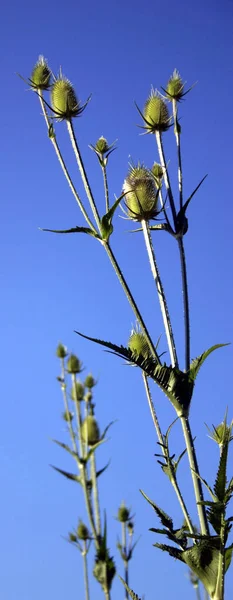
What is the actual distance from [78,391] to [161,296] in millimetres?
4859

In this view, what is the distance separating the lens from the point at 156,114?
5.21 m

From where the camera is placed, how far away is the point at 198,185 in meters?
4.67

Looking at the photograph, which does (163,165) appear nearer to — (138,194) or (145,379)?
(138,194)

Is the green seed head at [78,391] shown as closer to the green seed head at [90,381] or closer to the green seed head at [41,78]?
the green seed head at [90,381]

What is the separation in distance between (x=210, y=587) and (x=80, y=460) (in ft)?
15.0

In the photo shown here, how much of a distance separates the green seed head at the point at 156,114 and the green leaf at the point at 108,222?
100 cm

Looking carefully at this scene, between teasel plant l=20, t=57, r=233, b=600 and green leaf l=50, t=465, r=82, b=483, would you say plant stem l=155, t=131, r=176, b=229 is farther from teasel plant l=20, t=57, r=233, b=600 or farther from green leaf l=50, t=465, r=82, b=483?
green leaf l=50, t=465, r=82, b=483

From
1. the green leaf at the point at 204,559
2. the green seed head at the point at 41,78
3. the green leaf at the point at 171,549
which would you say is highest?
the green seed head at the point at 41,78

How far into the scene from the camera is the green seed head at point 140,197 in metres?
4.54

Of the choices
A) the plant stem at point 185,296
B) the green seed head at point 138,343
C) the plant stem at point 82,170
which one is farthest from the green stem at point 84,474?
the plant stem at point 82,170

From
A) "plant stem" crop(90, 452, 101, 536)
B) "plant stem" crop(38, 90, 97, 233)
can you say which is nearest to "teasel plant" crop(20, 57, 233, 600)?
"plant stem" crop(38, 90, 97, 233)


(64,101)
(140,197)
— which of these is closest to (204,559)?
(140,197)

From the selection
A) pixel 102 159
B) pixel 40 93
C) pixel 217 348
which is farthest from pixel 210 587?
pixel 40 93

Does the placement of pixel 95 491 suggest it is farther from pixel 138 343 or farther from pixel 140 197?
pixel 140 197
